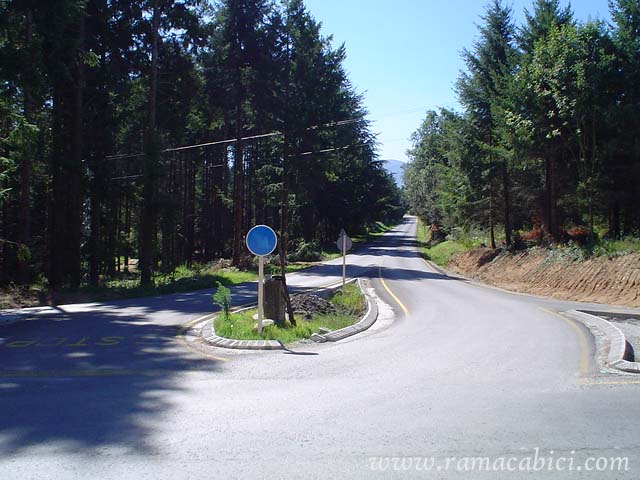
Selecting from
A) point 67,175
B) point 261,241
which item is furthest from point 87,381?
point 67,175

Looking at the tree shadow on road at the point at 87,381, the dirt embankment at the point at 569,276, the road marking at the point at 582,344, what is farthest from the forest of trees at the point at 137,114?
the road marking at the point at 582,344

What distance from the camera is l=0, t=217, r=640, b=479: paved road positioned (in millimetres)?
4855

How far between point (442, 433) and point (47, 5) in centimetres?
1847

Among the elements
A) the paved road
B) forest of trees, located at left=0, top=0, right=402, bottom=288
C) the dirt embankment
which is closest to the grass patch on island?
the paved road

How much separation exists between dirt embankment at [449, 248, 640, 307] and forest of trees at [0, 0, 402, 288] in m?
13.4

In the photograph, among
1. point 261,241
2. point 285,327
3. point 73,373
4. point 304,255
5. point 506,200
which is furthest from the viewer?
point 304,255

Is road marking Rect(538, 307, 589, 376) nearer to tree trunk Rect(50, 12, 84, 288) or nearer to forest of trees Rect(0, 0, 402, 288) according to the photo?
forest of trees Rect(0, 0, 402, 288)

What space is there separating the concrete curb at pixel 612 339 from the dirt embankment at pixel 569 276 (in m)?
5.51

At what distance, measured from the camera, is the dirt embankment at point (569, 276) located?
20.6 m

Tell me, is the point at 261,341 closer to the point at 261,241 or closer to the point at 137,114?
A: the point at 261,241

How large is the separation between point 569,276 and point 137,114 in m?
23.5

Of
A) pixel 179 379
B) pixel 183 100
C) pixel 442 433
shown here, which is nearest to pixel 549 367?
pixel 442 433

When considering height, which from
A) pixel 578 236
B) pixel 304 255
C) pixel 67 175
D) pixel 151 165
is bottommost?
pixel 304 255

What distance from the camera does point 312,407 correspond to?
21.5 ft
